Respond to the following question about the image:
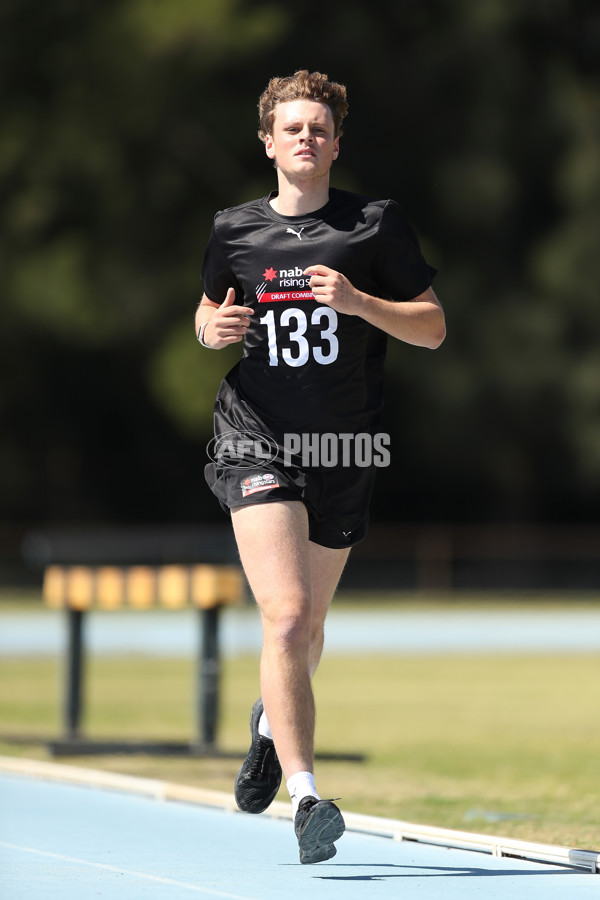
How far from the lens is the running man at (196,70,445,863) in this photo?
193 inches

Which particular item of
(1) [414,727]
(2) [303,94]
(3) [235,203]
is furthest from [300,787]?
(3) [235,203]

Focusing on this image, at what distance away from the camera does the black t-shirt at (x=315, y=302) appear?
198 inches

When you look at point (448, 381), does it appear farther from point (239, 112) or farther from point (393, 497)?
point (239, 112)

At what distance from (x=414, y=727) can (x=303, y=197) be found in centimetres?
635

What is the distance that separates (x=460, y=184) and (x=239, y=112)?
5.16m

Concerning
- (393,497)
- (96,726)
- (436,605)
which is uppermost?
(393,497)

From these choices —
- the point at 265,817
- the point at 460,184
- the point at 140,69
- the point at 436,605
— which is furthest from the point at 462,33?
the point at 265,817

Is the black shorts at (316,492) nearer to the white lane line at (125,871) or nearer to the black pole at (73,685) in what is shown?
the white lane line at (125,871)

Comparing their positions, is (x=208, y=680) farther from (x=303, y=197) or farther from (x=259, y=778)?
(x=303, y=197)

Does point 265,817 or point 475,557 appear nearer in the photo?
point 265,817

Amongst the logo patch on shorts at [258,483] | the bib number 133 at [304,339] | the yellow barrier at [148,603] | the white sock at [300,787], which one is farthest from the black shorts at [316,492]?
the yellow barrier at [148,603]

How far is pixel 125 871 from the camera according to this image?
4664 millimetres

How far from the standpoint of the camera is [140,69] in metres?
34.2

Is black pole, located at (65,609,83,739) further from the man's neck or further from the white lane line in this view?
the man's neck
